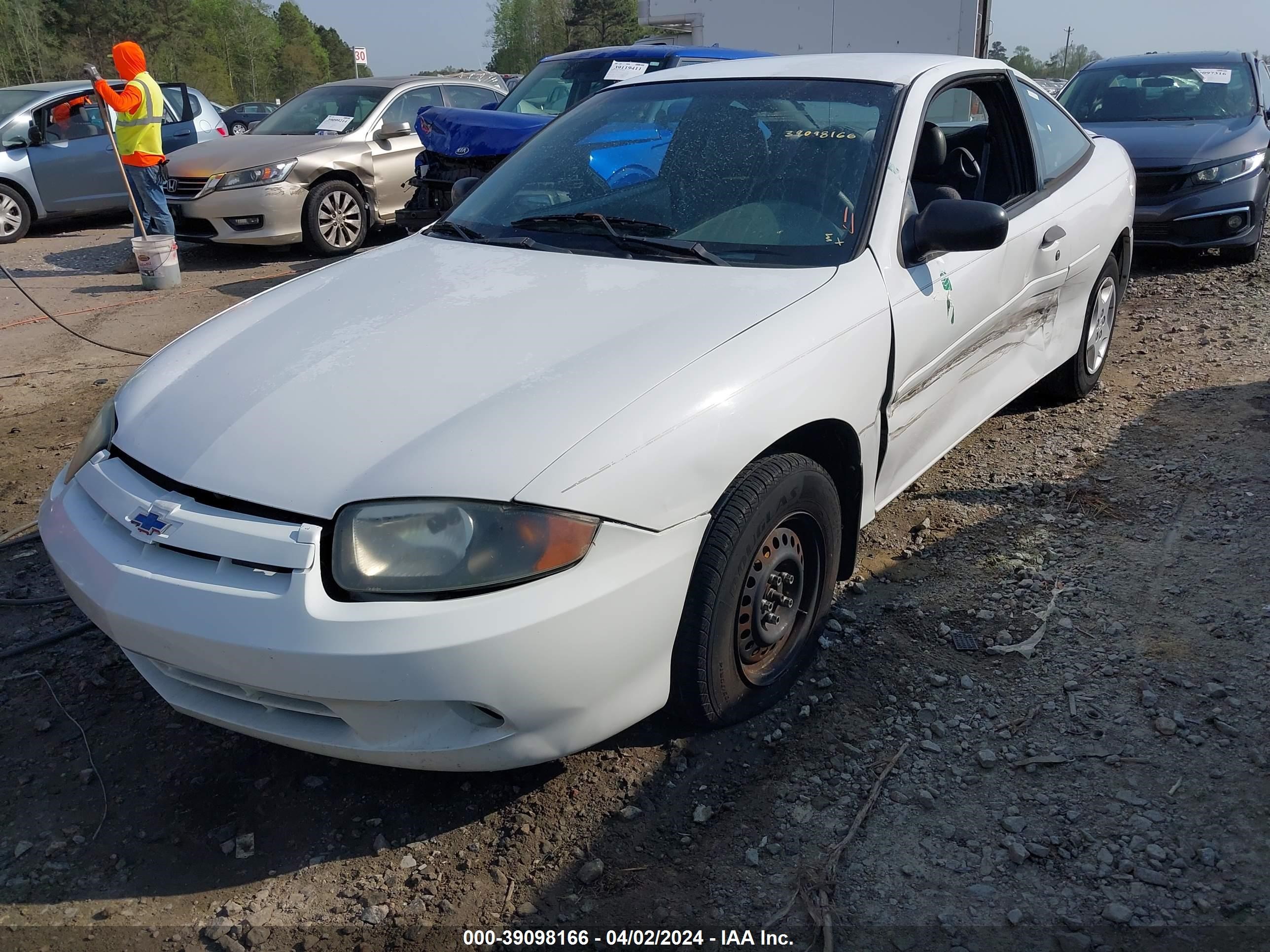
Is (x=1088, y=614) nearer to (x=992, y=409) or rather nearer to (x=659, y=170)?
(x=992, y=409)

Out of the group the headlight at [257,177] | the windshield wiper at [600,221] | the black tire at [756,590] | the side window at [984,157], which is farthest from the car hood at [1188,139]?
the headlight at [257,177]

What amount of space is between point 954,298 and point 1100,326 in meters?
2.04

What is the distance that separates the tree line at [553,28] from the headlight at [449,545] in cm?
6944

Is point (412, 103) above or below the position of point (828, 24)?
below

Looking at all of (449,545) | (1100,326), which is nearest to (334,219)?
(1100,326)

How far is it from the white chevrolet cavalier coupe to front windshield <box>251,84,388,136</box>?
6.39m

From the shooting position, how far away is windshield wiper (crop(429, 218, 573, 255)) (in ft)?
10.0

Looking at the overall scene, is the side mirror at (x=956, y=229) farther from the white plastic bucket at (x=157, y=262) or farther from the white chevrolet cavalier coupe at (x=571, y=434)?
the white plastic bucket at (x=157, y=262)

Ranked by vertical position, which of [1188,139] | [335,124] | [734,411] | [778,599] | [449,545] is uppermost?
[335,124]

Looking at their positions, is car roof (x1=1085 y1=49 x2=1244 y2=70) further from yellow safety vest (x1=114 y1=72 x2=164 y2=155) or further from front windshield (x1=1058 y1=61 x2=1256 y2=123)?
yellow safety vest (x1=114 y1=72 x2=164 y2=155)

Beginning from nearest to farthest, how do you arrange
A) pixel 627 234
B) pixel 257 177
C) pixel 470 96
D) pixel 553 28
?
pixel 627 234 → pixel 257 177 → pixel 470 96 → pixel 553 28

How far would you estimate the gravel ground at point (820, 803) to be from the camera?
2.04m

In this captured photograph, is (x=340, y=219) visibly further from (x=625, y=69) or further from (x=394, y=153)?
(x=625, y=69)

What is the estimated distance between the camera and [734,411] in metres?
2.24
